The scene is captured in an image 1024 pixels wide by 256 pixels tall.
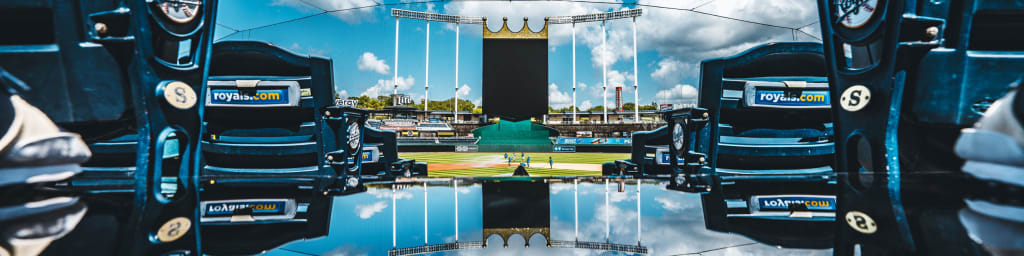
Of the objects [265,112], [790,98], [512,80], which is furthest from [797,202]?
[512,80]

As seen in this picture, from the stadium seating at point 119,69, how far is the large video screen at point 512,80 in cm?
2035

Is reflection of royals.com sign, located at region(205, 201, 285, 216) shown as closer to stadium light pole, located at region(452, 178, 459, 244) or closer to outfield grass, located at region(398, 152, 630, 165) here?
stadium light pole, located at region(452, 178, 459, 244)

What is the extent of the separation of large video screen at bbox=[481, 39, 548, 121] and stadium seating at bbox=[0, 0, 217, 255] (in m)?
20.3

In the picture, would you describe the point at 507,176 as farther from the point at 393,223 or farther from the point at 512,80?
the point at 512,80

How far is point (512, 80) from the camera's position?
71.5 feet

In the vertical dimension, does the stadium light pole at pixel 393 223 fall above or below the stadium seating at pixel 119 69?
below

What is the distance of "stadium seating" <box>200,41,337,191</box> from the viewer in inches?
85.5

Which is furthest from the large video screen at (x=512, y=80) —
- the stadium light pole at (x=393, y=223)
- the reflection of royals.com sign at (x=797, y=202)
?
the reflection of royals.com sign at (x=797, y=202)

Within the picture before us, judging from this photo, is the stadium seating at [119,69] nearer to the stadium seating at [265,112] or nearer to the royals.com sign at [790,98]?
the stadium seating at [265,112]

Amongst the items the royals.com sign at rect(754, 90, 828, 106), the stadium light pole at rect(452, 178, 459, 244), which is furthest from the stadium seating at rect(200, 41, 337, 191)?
the royals.com sign at rect(754, 90, 828, 106)

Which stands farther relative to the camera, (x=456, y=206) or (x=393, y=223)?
(x=456, y=206)

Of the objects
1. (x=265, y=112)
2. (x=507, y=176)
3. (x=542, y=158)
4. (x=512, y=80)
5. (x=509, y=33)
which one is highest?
(x=509, y=33)

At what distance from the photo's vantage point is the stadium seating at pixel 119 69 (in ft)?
4.26

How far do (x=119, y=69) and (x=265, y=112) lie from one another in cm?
90
